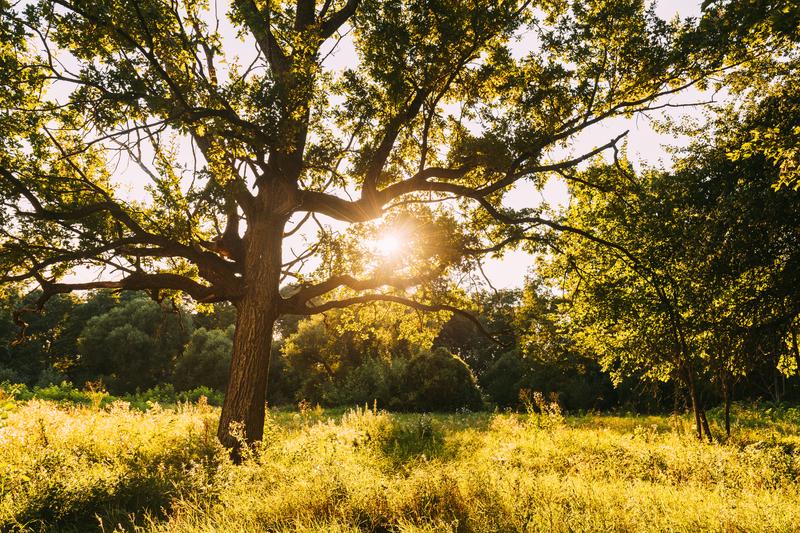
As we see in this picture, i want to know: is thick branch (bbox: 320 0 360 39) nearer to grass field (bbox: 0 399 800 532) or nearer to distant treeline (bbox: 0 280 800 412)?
distant treeline (bbox: 0 280 800 412)

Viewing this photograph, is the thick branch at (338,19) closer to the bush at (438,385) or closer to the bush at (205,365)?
the bush at (438,385)

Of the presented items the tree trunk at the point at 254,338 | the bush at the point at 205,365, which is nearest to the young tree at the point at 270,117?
the tree trunk at the point at 254,338

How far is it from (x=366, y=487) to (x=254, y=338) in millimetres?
4235

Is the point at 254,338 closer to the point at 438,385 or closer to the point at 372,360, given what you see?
the point at 438,385

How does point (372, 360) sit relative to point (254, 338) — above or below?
below

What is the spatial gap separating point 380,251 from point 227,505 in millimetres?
7358

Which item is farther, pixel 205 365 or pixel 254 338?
pixel 205 365

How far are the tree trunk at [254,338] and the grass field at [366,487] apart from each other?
63 cm

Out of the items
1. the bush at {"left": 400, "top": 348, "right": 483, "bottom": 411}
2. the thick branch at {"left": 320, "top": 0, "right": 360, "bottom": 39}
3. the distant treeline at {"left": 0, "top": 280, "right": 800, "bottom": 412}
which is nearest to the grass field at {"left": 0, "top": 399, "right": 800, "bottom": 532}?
the distant treeline at {"left": 0, "top": 280, "right": 800, "bottom": 412}

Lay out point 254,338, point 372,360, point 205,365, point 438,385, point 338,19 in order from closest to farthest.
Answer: point 254,338 → point 338,19 → point 438,385 → point 372,360 → point 205,365

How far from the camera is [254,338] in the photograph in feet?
26.4

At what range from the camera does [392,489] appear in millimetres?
4785

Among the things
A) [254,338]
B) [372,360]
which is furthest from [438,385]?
[254,338]

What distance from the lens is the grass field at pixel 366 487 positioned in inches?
157
